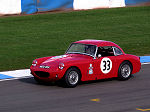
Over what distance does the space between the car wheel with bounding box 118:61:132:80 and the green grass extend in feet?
13.7

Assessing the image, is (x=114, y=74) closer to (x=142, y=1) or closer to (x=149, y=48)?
(x=149, y=48)

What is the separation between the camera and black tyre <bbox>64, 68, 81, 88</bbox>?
11938 millimetres

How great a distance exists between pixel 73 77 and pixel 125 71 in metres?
2.06

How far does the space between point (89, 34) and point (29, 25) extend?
3.57 meters

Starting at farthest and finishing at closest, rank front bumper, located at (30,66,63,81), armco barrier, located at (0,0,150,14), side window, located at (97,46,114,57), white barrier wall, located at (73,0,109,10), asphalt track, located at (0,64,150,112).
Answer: white barrier wall, located at (73,0,109,10)
armco barrier, located at (0,0,150,14)
side window, located at (97,46,114,57)
front bumper, located at (30,66,63,81)
asphalt track, located at (0,64,150,112)

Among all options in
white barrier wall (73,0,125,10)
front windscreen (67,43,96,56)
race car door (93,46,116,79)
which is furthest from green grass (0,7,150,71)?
race car door (93,46,116,79)

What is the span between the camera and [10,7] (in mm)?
23109

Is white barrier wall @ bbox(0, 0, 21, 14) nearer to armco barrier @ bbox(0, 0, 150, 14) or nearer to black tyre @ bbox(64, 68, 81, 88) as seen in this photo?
armco barrier @ bbox(0, 0, 150, 14)

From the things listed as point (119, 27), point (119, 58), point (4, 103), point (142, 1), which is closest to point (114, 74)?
point (119, 58)

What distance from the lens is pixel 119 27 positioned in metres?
Answer: 23.8

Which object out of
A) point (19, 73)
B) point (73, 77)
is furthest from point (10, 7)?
point (73, 77)

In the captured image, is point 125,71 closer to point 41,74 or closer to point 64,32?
point 41,74

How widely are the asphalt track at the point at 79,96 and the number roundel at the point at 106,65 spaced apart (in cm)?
42

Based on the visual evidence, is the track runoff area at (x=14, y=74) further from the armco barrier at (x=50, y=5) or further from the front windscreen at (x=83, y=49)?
the armco barrier at (x=50, y=5)
